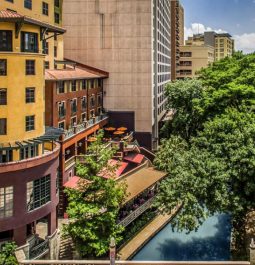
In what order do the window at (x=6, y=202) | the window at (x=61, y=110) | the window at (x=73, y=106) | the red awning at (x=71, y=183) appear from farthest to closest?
1. the window at (x=73, y=106)
2. the window at (x=61, y=110)
3. the red awning at (x=71, y=183)
4. the window at (x=6, y=202)

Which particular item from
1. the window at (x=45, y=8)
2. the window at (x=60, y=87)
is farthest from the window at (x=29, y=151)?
the window at (x=45, y=8)

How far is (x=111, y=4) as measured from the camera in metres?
67.0

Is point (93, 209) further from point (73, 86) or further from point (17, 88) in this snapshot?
point (73, 86)

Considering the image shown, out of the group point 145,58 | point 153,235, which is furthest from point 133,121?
point 153,235

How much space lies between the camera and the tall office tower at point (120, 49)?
66938 mm

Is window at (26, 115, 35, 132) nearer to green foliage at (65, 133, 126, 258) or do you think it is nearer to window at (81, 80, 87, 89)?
green foliage at (65, 133, 126, 258)

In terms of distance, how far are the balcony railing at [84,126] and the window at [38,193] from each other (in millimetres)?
13406

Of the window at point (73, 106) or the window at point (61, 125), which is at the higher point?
the window at point (73, 106)

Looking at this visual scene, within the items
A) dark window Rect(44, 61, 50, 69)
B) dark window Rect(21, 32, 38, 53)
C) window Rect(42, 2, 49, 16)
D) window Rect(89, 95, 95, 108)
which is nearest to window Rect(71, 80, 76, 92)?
dark window Rect(44, 61, 50, 69)

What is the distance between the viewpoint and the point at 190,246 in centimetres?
4003

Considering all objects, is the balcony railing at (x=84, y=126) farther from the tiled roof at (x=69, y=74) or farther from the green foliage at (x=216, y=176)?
the green foliage at (x=216, y=176)

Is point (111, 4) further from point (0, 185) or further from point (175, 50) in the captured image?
point (175, 50)

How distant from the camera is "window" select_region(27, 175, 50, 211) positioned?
1270 inches

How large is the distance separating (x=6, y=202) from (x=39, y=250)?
18.5ft
